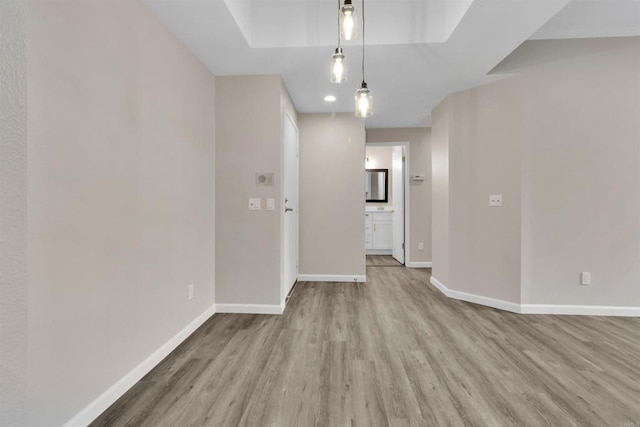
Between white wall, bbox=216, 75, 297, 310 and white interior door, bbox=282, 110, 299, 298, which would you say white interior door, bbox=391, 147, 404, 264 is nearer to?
white interior door, bbox=282, 110, 299, 298

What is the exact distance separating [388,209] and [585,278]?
3.87m

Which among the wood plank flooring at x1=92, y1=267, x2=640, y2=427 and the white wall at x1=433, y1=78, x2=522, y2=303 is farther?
the white wall at x1=433, y1=78, x2=522, y2=303

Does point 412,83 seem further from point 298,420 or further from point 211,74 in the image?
point 298,420

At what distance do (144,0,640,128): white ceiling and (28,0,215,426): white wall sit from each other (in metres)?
0.36

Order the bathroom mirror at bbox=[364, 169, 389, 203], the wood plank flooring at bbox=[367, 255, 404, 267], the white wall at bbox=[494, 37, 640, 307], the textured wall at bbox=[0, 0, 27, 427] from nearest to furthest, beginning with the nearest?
1. the textured wall at bbox=[0, 0, 27, 427]
2. the white wall at bbox=[494, 37, 640, 307]
3. the wood plank flooring at bbox=[367, 255, 404, 267]
4. the bathroom mirror at bbox=[364, 169, 389, 203]

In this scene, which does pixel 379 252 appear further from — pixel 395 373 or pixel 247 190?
pixel 395 373

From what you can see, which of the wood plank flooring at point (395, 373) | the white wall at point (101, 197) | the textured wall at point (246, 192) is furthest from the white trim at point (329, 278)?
the white wall at point (101, 197)

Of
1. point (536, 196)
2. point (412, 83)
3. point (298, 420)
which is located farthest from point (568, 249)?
point (298, 420)

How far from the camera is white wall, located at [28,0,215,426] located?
123 centimetres

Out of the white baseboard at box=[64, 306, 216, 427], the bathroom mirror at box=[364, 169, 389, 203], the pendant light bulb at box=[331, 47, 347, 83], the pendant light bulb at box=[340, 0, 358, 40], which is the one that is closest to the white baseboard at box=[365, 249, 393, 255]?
the bathroom mirror at box=[364, 169, 389, 203]

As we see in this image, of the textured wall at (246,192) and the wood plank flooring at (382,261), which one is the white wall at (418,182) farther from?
the textured wall at (246,192)

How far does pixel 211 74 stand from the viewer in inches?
115

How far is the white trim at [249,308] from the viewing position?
296 cm

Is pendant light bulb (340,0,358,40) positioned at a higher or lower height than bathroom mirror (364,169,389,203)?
higher
